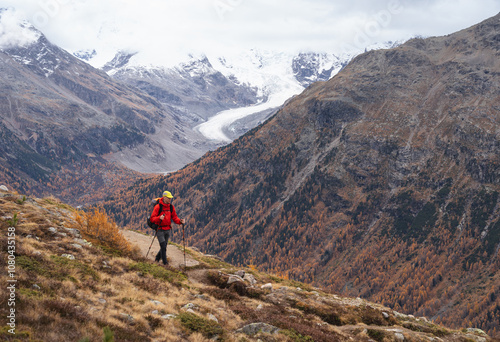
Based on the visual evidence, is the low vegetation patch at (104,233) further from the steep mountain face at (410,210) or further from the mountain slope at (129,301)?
the steep mountain face at (410,210)

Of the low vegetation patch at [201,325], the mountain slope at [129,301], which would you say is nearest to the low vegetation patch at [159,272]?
the mountain slope at [129,301]

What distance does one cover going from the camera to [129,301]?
14.4m

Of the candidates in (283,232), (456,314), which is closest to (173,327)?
(456,314)

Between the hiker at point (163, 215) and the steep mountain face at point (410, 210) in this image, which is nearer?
the hiker at point (163, 215)

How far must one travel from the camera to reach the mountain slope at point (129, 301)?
10406 millimetres

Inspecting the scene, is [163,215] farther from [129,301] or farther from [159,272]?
[129,301]

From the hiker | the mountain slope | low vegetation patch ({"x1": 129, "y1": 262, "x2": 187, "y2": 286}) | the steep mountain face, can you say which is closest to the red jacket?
the hiker

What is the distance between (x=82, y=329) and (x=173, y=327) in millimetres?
3877

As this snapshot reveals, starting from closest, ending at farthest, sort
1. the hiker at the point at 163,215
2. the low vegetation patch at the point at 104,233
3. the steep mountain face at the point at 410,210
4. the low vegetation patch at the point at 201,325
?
the low vegetation patch at the point at 201,325 → the hiker at the point at 163,215 → the low vegetation patch at the point at 104,233 → the steep mountain face at the point at 410,210

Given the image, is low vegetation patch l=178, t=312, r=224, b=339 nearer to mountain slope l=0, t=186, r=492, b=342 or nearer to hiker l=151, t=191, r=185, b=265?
mountain slope l=0, t=186, r=492, b=342

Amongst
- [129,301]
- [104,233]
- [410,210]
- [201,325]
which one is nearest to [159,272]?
[129,301]

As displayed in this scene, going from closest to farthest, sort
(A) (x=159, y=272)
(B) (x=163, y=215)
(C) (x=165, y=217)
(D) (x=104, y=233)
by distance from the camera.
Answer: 1. (A) (x=159, y=272)
2. (B) (x=163, y=215)
3. (C) (x=165, y=217)
4. (D) (x=104, y=233)

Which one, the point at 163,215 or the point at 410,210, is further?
the point at 410,210

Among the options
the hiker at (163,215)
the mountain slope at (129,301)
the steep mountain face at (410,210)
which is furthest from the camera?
the steep mountain face at (410,210)
